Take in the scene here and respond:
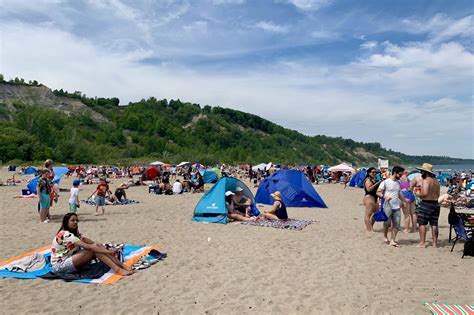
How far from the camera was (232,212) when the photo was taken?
9.83 m

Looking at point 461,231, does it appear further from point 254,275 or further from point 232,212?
point 232,212

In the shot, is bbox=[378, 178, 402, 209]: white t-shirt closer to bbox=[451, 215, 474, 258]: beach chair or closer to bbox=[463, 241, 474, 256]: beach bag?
bbox=[451, 215, 474, 258]: beach chair

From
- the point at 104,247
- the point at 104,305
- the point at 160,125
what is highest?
the point at 160,125

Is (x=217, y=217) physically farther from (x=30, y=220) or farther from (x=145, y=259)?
(x=30, y=220)

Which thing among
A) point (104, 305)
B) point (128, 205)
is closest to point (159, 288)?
point (104, 305)

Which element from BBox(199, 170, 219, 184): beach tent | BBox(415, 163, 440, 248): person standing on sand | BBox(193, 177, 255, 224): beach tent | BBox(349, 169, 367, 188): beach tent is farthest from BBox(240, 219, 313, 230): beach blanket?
BBox(349, 169, 367, 188): beach tent

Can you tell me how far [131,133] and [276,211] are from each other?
7305cm

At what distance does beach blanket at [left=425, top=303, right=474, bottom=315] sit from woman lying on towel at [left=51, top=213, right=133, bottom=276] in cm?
384

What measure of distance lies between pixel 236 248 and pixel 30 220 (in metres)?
5.81

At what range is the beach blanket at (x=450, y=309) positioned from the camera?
13.1ft

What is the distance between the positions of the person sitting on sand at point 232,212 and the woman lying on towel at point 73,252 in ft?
15.2

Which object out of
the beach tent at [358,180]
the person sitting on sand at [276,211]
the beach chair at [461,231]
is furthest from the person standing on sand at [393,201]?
the beach tent at [358,180]

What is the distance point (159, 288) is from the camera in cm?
→ 481

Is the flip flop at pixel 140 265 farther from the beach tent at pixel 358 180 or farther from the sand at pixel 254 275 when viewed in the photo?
the beach tent at pixel 358 180
